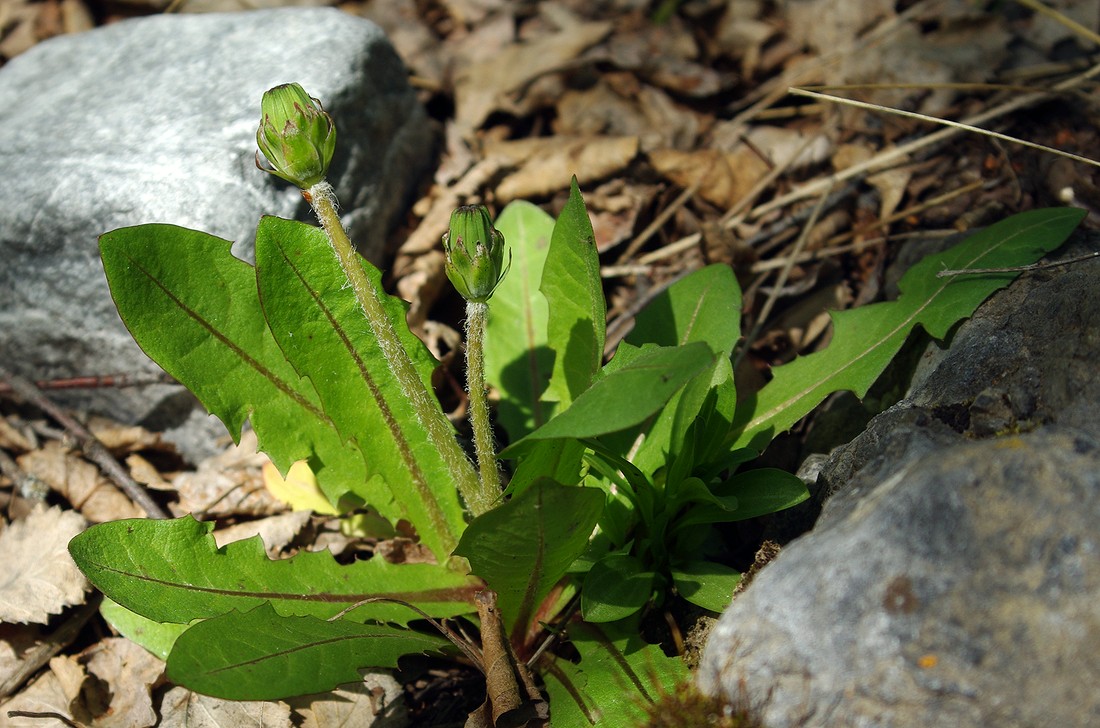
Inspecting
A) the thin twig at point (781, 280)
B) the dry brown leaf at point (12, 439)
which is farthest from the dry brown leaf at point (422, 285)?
the dry brown leaf at point (12, 439)

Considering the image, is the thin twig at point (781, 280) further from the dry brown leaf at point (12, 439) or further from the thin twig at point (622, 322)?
the dry brown leaf at point (12, 439)

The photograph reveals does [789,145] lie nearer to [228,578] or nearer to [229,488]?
[229,488]

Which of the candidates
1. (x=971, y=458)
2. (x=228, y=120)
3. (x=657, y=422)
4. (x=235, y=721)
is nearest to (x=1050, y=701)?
(x=971, y=458)

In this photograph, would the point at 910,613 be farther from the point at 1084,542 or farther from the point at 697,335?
the point at 697,335

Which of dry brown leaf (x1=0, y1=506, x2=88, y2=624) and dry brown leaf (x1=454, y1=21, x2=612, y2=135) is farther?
dry brown leaf (x1=454, y1=21, x2=612, y2=135)

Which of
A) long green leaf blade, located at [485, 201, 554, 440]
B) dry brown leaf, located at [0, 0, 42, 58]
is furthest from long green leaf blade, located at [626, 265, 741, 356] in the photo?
dry brown leaf, located at [0, 0, 42, 58]

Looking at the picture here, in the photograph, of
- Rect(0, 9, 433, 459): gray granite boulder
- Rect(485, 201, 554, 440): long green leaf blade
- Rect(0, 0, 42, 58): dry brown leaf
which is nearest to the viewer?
Rect(485, 201, 554, 440): long green leaf blade

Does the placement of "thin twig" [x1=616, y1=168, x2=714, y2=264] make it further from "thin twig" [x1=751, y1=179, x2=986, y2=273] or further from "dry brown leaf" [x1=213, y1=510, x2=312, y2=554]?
"dry brown leaf" [x1=213, y1=510, x2=312, y2=554]
